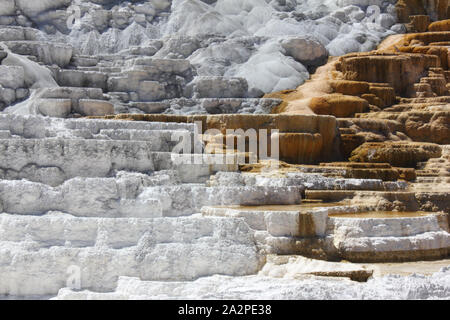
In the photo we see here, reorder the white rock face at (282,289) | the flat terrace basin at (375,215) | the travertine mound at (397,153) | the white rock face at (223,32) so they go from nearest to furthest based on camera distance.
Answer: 1. the white rock face at (282,289)
2. the flat terrace basin at (375,215)
3. the travertine mound at (397,153)
4. the white rock face at (223,32)

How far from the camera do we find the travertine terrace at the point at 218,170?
7504 millimetres

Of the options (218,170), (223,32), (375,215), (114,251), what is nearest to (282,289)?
(114,251)

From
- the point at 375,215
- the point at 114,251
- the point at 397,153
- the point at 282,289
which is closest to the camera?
the point at 282,289

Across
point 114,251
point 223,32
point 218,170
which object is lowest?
point 114,251

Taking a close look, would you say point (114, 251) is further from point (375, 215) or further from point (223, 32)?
point (223, 32)

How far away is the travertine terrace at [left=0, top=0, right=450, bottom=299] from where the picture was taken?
7504mm

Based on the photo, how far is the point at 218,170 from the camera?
34.9ft

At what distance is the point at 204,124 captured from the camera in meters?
14.1

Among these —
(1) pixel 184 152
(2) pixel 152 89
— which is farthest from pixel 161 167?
(2) pixel 152 89

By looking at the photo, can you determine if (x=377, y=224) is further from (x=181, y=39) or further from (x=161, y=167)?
(x=181, y=39)

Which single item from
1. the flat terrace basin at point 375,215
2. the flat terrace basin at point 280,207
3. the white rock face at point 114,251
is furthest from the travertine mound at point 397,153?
the white rock face at point 114,251

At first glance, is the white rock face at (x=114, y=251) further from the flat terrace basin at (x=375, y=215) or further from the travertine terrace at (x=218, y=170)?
the flat terrace basin at (x=375, y=215)

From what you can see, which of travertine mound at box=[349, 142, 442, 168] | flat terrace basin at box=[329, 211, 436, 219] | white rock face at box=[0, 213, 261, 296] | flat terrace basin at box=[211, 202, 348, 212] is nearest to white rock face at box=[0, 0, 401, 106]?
travertine mound at box=[349, 142, 442, 168]

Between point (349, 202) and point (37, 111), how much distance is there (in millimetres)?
7415
